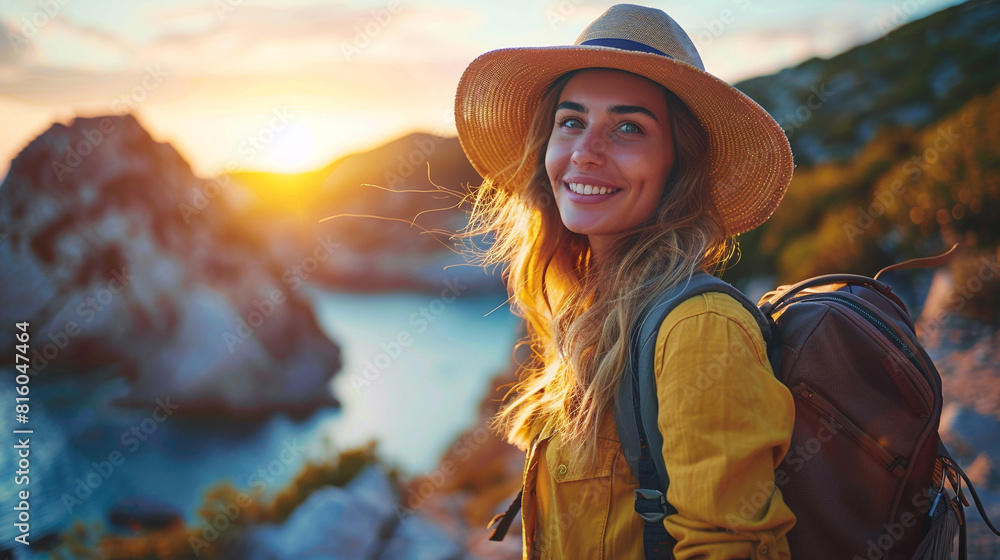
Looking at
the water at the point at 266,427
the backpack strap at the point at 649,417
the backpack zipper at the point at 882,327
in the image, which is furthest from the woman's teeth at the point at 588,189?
the water at the point at 266,427

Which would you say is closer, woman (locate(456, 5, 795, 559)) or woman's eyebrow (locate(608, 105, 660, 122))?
woman (locate(456, 5, 795, 559))

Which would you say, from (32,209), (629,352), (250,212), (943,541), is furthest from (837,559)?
(250,212)

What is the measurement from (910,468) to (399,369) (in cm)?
672

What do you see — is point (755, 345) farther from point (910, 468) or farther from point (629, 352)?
point (910, 468)

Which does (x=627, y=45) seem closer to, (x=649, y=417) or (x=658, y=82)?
(x=658, y=82)

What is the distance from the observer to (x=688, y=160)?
1664mm

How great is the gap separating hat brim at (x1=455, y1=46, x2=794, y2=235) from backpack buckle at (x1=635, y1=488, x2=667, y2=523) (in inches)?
41.2

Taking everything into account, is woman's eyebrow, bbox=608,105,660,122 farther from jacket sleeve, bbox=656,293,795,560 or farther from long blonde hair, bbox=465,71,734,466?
jacket sleeve, bbox=656,293,795,560

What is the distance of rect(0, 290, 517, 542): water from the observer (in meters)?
3.61

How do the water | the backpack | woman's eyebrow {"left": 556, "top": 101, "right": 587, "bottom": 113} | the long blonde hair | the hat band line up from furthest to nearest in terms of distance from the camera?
the water → woman's eyebrow {"left": 556, "top": 101, "right": 587, "bottom": 113} → the hat band → the long blonde hair → the backpack

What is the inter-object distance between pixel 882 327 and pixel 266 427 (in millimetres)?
5766

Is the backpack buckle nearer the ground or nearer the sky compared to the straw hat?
nearer the ground

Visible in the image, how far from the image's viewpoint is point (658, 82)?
62.2 inches

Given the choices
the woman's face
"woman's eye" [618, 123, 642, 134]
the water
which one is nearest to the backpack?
the woman's face
